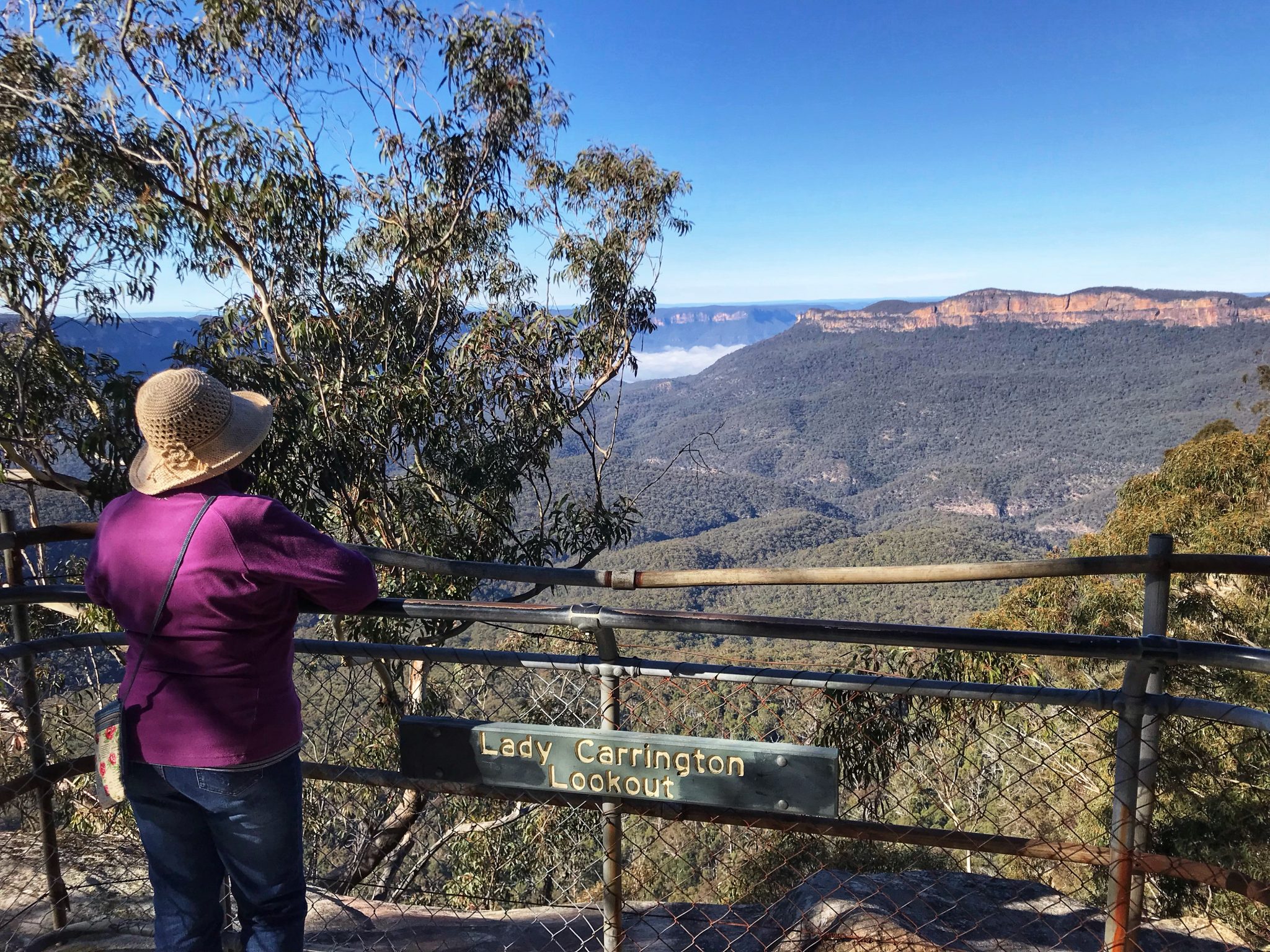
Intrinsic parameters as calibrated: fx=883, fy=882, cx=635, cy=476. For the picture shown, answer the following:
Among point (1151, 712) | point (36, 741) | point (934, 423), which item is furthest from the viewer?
point (934, 423)

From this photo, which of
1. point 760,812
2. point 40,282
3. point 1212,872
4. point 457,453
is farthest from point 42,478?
point 1212,872

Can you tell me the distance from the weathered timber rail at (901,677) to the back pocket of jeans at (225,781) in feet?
1.15

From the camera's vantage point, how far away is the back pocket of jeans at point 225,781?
1481 millimetres

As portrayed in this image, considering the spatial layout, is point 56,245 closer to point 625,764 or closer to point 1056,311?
point 625,764

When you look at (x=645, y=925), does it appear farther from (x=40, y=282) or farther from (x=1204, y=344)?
(x=1204, y=344)

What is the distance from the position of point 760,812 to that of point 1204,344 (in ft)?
383

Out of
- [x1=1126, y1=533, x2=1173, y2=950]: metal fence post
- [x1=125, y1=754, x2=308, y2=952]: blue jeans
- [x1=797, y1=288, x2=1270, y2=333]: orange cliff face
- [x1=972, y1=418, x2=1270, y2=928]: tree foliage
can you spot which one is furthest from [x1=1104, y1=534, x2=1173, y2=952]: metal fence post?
[x1=797, y1=288, x2=1270, y2=333]: orange cliff face

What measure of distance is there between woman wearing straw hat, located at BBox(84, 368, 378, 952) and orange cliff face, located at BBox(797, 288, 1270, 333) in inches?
4397

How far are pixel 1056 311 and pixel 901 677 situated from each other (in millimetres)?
119841

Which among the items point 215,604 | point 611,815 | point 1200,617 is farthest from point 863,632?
point 1200,617

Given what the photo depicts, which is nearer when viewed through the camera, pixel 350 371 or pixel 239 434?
pixel 239 434

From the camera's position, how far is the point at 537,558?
25.4 feet

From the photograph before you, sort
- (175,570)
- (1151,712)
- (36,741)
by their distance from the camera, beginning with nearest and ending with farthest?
(175,570) < (1151,712) < (36,741)

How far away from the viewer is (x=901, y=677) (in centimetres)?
163
